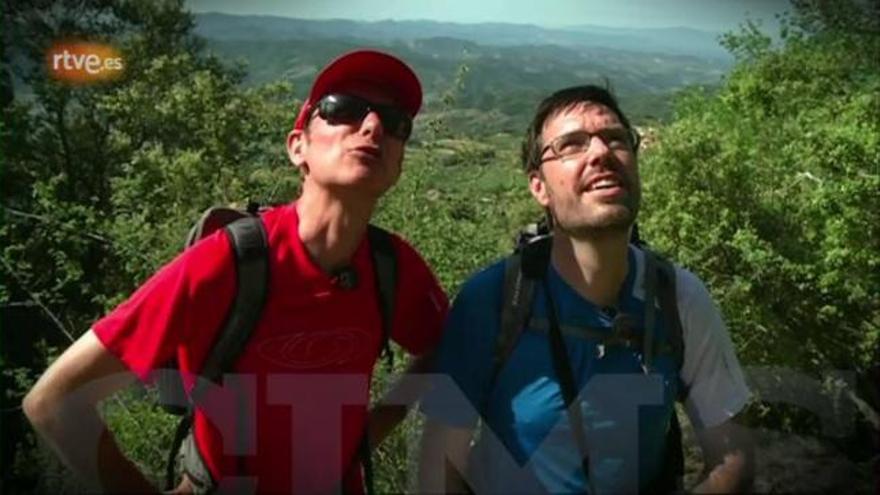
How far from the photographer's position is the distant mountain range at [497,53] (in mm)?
21594

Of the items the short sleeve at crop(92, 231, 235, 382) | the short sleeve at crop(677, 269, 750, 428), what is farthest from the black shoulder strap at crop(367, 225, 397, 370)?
the short sleeve at crop(677, 269, 750, 428)

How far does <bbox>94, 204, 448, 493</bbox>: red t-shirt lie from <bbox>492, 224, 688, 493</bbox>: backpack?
305 mm

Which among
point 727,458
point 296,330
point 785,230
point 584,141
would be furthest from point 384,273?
point 785,230

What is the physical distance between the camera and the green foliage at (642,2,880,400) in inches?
458

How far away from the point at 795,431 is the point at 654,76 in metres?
34.2

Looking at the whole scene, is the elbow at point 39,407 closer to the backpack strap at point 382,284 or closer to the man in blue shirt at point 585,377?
the backpack strap at point 382,284

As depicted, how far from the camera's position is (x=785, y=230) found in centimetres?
1248

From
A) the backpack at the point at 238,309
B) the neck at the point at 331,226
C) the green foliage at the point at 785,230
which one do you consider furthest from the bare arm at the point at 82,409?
the green foliage at the point at 785,230

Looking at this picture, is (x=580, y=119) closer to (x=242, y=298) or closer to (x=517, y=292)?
(x=517, y=292)

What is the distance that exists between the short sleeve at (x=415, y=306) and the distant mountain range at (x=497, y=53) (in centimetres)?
496

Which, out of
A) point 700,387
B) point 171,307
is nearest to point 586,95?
point 700,387

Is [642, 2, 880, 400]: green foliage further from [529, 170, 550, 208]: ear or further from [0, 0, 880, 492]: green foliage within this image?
[529, 170, 550, 208]: ear

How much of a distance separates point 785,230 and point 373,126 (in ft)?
37.9

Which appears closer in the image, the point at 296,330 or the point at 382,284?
the point at 296,330
